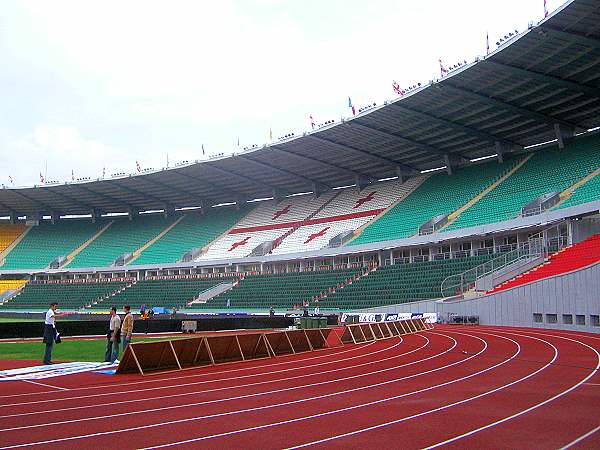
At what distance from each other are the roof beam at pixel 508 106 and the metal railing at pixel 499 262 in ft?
24.9

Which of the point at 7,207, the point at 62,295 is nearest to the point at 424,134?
the point at 62,295

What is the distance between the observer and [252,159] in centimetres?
4697

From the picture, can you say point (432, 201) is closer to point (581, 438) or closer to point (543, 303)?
point (543, 303)

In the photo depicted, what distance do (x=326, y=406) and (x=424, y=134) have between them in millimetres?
33700

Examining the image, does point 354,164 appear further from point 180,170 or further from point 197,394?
point 197,394

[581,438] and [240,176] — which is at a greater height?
[240,176]

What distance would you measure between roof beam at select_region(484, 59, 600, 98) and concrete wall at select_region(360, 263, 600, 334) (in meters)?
10.9

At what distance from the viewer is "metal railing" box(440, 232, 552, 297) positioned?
31472 mm

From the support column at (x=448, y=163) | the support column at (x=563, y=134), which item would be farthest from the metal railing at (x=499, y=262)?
the support column at (x=448, y=163)

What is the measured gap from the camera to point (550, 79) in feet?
102

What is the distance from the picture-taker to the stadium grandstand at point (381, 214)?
30.1 m

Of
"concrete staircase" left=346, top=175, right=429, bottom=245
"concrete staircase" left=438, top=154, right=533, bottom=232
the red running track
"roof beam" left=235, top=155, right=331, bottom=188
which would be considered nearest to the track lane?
the red running track

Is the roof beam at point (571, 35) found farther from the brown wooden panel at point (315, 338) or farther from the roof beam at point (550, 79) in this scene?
the brown wooden panel at point (315, 338)

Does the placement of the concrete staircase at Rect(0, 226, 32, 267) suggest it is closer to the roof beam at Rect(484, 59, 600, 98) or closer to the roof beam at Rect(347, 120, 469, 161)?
the roof beam at Rect(347, 120, 469, 161)
